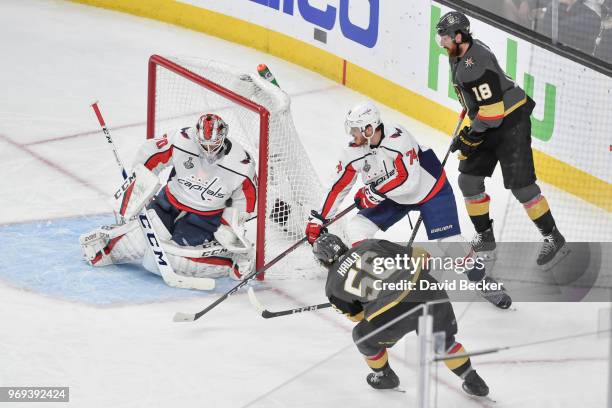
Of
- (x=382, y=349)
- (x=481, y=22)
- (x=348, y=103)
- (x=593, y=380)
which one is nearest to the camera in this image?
(x=593, y=380)

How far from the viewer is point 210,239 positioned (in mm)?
6477

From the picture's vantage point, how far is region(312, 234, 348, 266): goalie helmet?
505 centimetres

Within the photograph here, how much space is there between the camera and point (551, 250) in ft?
21.1

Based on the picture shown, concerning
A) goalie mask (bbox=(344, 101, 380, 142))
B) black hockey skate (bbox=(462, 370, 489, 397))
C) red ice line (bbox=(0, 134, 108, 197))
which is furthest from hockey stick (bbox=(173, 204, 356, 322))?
red ice line (bbox=(0, 134, 108, 197))

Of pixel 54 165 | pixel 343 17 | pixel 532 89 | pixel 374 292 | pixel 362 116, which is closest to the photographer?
pixel 374 292

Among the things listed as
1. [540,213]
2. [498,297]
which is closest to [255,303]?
[498,297]

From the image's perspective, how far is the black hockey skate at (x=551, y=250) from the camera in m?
6.42

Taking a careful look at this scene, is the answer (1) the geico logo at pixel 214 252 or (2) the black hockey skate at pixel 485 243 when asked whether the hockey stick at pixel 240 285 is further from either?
(2) the black hockey skate at pixel 485 243

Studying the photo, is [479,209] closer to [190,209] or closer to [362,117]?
[362,117]

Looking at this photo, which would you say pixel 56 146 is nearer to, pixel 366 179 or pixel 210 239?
pixel 210 239

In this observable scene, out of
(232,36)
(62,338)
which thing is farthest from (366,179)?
(232,36)

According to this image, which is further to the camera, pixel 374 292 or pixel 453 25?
pixel 453 25

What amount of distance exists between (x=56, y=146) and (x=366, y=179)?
2608 millimetres

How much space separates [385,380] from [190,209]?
1.53 m
